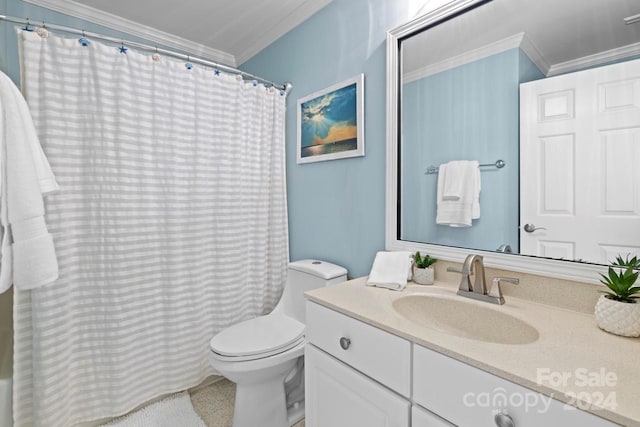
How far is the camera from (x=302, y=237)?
2051 millimetres

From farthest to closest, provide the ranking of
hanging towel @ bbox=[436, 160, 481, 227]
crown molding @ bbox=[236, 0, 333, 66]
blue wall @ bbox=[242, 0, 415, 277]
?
crown molding @ bbox=[236, 0, 333, 66] < blue wall @ bbox=[242, 0, 415, 277] < hanging towel @ bbox=[436, 160, 481, 227]

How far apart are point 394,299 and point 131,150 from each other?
149 centimetres

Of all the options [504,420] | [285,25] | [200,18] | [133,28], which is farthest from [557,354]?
[133,28]

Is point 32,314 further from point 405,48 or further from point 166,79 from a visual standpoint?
point 405,48

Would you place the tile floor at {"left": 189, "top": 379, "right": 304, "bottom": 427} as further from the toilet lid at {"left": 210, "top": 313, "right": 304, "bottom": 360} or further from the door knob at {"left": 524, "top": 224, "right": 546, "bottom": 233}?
the door knob at {"left": 524, "top": 224, "right": 546, "bottom": 233}

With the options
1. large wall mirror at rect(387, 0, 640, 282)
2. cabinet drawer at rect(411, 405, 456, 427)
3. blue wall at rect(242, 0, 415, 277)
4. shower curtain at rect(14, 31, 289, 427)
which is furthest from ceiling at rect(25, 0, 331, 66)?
cabinet drawer at rect(411, 405, 456, 427)

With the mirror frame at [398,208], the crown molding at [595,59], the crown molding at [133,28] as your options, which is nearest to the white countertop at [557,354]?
the mirror frame at [398,208]

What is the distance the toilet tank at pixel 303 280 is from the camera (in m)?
1.62

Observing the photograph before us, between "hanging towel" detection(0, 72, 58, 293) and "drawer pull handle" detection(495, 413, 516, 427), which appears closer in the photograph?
"drawer pull handle" detection(495, 413, 516, 427)

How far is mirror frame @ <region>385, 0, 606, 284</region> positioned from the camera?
97 centimetres

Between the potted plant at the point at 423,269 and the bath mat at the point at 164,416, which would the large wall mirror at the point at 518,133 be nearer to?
the potted plant at the point at 423,269

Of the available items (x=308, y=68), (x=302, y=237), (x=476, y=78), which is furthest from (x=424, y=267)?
(x=308, y=68)

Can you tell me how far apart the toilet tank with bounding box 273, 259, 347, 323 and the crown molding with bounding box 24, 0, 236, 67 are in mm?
1955

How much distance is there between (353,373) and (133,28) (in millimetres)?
2659
